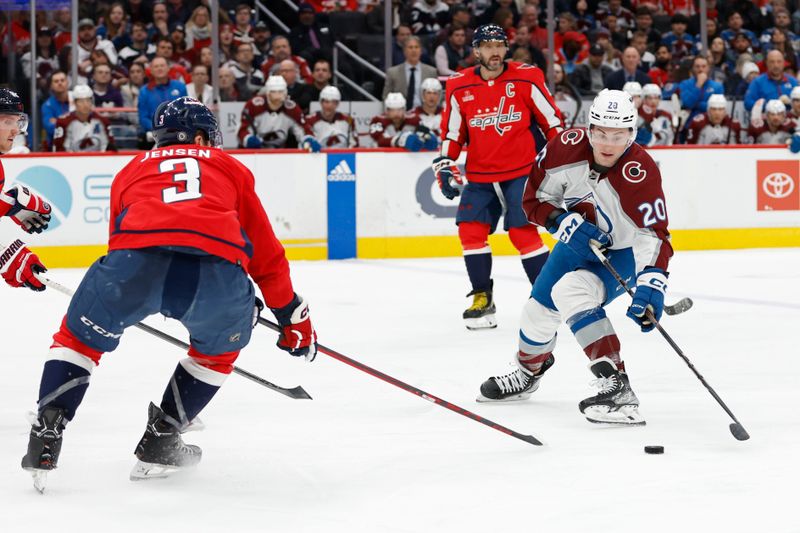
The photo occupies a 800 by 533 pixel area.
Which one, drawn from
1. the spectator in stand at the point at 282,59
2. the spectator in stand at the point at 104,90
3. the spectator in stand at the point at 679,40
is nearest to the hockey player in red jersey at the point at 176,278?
the spectator in stand at the point at 104,90

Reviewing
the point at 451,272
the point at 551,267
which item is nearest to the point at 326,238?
the point at 451,272

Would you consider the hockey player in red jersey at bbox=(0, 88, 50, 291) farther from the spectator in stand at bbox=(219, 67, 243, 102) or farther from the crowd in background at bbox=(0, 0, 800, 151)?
the spectator in stand at bbox=(219, 67, 243, 102)

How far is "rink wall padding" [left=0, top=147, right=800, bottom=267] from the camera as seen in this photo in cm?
855

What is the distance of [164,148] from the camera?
3.08 m

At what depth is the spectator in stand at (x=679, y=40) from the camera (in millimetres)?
12266

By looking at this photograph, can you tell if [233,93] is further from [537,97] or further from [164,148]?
[164,148]

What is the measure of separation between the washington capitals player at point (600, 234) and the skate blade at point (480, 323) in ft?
6.05

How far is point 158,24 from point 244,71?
1044 mm

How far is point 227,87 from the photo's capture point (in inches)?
379

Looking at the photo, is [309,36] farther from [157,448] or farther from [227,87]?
[157,448]

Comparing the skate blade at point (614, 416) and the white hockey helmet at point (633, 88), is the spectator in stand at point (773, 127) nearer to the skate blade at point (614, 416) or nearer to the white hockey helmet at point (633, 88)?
the white hockey helmet at point (633, 88)

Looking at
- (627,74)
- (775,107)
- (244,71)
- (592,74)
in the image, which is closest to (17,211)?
(244,71)

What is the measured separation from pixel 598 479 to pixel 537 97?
128 inches

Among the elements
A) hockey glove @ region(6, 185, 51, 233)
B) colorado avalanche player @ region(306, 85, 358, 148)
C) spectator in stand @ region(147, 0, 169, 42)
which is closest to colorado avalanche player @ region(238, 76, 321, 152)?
colorado avalanche player @ region(306, 85, 358, 148)
